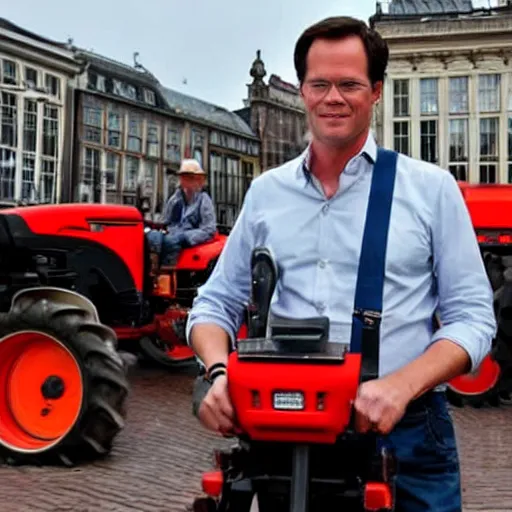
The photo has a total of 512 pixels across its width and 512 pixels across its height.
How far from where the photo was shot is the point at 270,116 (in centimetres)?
1656

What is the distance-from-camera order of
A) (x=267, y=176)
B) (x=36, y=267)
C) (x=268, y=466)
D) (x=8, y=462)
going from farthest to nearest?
(x=36, y=267) → (x=8, y=462) → (x=267, y=176) → (x=268, y=466)

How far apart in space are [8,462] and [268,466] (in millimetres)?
3872

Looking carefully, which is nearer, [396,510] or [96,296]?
[396,510]

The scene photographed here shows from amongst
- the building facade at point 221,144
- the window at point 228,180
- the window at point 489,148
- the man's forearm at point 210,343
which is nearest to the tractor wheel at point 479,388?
the man's forearm at point 210,343

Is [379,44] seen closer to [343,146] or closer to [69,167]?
[343,146]

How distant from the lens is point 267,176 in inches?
77.7

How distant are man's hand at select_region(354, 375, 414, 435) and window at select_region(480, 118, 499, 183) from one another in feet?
83.1

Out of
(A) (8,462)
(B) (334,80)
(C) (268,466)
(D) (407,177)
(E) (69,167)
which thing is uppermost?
(E) (69,167)

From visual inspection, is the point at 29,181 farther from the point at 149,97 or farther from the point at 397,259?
Answer: the point at 397,259

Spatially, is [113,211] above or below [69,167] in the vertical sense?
below

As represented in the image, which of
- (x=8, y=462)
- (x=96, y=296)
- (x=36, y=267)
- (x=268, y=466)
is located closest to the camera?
(x=268, y=466)

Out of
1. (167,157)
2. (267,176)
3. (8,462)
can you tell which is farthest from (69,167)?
(267,176)

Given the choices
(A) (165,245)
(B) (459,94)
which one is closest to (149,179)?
(A) (165,245)

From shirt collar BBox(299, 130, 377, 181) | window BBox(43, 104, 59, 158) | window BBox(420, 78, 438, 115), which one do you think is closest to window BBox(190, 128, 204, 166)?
window BBox(43, 104, 59, 158)
